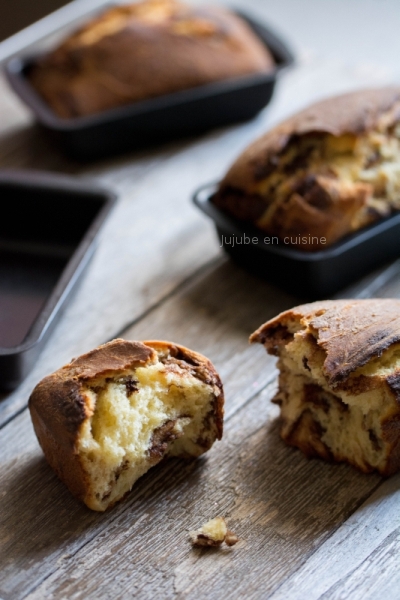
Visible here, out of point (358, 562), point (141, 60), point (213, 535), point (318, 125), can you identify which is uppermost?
point (141, 60)

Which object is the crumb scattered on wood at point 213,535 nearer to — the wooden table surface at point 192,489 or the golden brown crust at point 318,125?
the wooden table surface at point 192,489

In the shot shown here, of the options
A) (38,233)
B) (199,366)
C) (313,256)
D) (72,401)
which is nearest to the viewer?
(72,401)

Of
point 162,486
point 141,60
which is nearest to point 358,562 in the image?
point 162,486

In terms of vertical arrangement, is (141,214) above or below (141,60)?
below

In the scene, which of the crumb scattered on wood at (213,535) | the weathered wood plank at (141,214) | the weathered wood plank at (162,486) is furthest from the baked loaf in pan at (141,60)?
the crumb scattered on wood at (213,535)

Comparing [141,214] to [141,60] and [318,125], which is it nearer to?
[141,60]

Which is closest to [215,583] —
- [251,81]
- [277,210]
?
[277,210]

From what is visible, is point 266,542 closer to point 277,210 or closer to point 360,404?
point 360,404

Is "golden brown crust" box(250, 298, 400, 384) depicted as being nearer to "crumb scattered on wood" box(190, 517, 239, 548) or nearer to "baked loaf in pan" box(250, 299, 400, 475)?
"baked loaf in pan" box(250, 299, 400, 475)
